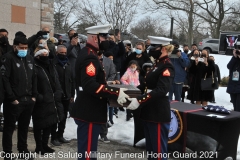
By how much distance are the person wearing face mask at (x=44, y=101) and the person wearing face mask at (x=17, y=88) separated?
245mm

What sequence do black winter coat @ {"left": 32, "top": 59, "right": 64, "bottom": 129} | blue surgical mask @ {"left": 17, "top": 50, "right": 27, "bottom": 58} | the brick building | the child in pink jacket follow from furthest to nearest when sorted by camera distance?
the brick building
the child in pink jacket
black winter coat @ {"left": 32, "top": 59, "right": 64, "bottom": 129}
blue surgical mask @ {"left": 17, "top": 50, "right": 27, "bottom": 58}

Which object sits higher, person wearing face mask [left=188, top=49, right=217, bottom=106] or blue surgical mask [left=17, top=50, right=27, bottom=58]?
blue surgical mask [left=17, top=50, right=27, bottom=58]

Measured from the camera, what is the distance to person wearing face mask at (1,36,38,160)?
5.18 meters

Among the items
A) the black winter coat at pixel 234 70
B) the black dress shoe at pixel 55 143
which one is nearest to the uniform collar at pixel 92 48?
the black dress shoe at pixel 55 143

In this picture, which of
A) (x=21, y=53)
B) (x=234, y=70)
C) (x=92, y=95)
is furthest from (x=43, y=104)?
(x=234, y=70)

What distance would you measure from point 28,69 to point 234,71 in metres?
4.81

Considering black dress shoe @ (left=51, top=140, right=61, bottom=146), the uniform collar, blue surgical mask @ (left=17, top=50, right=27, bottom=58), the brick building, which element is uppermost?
the brick building

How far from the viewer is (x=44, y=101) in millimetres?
5734

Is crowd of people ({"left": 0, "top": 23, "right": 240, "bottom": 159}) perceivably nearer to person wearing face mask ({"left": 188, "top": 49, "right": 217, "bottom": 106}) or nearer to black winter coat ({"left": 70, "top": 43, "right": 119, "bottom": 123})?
black winter coat ({"left": 70, "top": 43, "right": 119, "bottom": 123})

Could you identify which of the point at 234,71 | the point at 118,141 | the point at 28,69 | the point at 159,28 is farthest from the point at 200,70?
the point at 159,28

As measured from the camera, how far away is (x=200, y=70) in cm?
926

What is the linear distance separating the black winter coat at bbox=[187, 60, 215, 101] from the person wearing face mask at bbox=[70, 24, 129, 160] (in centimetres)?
559

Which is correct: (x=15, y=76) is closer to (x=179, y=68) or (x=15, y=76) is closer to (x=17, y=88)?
(x=17, y=88)

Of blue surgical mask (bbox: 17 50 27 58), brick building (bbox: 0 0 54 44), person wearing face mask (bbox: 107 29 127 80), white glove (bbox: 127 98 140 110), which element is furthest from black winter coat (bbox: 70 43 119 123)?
brick building (bbox: 0 0 54 44)
